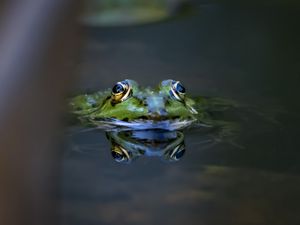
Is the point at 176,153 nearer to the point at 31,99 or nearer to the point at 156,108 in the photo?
the point at 156,108

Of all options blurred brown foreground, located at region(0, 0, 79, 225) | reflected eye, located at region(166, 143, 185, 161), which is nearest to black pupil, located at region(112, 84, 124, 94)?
reflected eye, located at region(166, 143, 185, 161)

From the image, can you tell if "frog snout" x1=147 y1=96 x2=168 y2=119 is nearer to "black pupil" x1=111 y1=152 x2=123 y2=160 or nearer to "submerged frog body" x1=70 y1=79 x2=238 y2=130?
"submerged frog body" x1=70 y1=79 x2=238 y2=130

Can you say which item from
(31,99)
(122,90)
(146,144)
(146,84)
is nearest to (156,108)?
(146,144)

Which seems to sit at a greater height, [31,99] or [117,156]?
[31,99]

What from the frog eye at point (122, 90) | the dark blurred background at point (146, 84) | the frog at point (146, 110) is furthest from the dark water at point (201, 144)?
the frog eye at point (122, 90)

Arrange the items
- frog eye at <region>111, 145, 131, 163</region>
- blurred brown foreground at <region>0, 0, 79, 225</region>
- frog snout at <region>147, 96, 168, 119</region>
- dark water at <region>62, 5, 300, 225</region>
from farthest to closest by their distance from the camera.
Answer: frog snout at <region>147, 96, 168, 119</region>, frog eye at <region>111, 145, 131, 163</region>, dark water at <region>62, 5, 300, 225</region>, blurred brown foreground at <region>0, 0, 79, 225</region>

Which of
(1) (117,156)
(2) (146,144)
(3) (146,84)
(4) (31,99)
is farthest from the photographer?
(3) (146,84)

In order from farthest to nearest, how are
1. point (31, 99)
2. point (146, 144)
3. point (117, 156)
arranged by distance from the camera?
1. point (146, 144)
2. point (117, 156)
3. point (31, 99)
